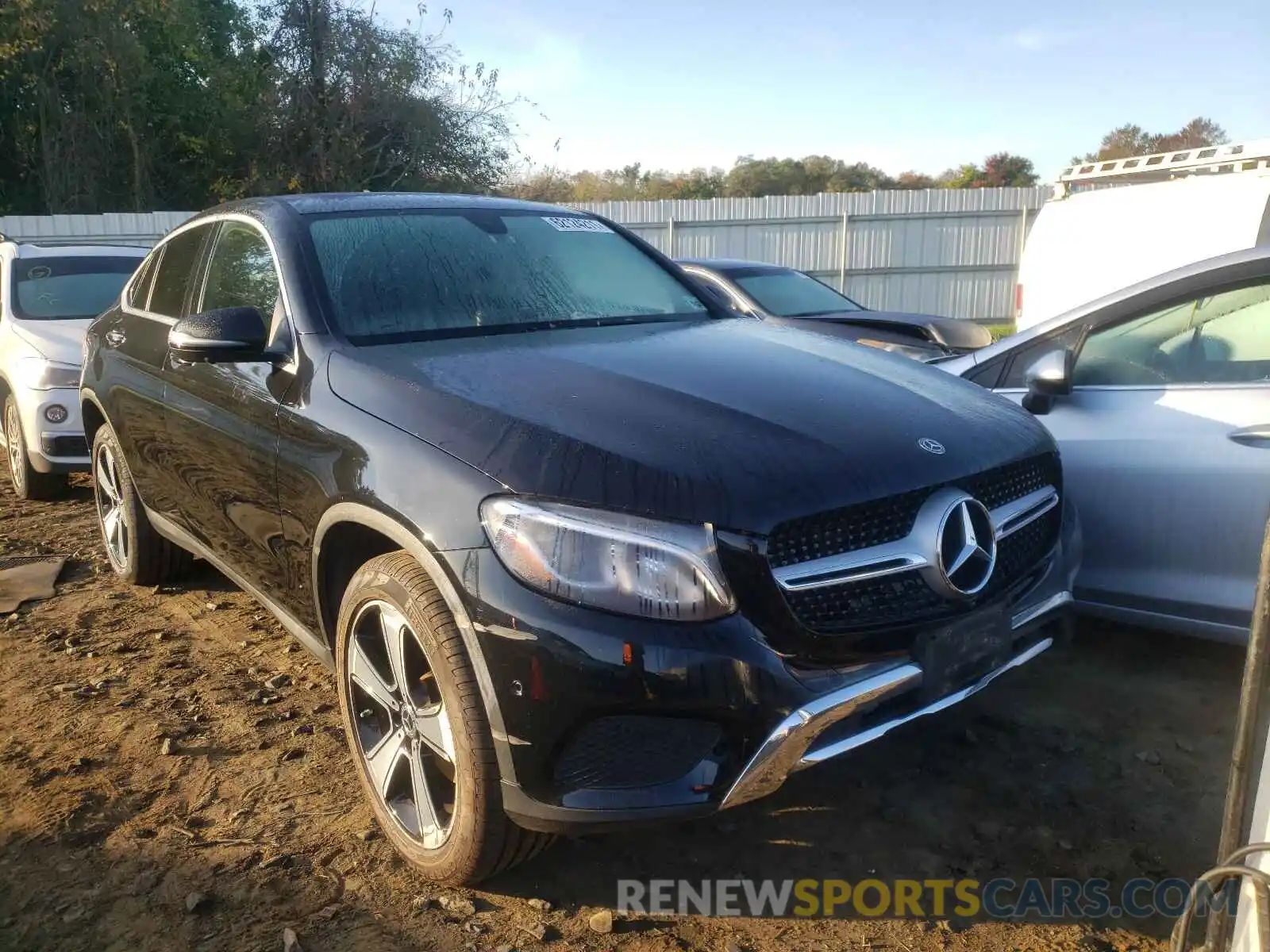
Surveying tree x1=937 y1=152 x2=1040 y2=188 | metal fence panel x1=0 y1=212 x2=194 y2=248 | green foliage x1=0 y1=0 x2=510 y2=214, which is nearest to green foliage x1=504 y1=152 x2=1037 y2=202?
tree x1=937 y1=152 x2=1040 y2=188

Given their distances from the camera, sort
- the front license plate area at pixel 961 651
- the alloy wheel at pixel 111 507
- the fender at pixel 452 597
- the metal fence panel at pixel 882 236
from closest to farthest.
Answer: the fender at pixel 452 597
the front license plate area at pixel 961 651
the alloy wheel at pixel 111 507
the metal fence panel at pixel 882 236

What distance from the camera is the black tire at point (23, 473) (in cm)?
619

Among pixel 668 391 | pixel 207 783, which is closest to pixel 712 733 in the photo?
pixel 668 391

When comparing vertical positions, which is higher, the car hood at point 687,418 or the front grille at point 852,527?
the car hood at point 687,418

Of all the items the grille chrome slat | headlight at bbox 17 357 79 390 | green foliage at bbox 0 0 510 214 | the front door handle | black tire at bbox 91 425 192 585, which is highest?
green foliage at bbox 0 0 510 214

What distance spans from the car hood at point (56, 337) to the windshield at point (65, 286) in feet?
0.40

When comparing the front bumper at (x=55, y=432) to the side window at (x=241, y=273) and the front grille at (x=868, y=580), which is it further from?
the front grille at (x=868, y=580)

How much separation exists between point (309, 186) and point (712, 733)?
21.8 meters

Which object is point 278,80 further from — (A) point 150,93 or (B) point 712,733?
(B) point 712,733

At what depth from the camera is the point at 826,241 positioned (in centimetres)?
1688

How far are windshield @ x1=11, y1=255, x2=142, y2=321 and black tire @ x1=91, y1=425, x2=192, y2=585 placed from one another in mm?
2410

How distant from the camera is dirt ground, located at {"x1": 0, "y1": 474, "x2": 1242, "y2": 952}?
2.32m

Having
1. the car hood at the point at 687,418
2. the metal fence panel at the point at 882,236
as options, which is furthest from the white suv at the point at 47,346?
the metal fence panel at the point at 882,236

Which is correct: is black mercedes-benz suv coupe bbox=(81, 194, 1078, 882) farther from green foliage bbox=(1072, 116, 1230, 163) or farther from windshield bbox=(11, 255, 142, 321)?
green foliage bbox=(1072, 116, 1230, 163)
